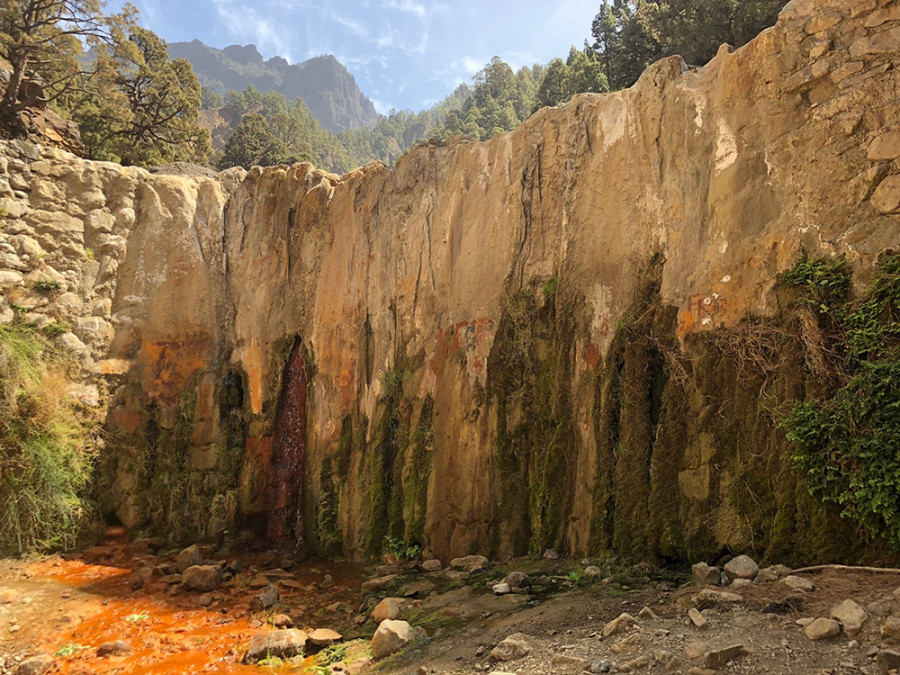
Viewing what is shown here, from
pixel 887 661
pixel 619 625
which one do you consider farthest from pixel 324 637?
pixel 887 661

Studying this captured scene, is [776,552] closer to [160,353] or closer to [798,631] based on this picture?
[798,631]

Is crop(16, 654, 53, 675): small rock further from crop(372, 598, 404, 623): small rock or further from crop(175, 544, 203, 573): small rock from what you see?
crop(372, 598, 404, 623): small rock

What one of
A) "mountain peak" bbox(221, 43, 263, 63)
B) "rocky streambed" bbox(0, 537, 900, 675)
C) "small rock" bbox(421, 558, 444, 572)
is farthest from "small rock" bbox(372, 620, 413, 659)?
"mountain peak" bbox(221, 43, 263, 63)

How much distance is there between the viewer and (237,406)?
10586 mm

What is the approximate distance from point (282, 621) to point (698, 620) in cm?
440

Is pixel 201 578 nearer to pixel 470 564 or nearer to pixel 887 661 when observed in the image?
pixel 470 564

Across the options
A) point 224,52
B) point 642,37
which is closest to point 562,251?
point 642,37

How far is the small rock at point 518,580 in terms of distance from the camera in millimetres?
5941

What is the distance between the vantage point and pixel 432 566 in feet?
24.7

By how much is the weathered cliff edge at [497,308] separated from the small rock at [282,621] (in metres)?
2.10

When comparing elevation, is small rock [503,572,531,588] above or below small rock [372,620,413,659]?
above

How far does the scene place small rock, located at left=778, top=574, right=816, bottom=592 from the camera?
436 cm

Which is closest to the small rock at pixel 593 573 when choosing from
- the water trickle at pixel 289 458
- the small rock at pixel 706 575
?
the small rock at pixel 706 575

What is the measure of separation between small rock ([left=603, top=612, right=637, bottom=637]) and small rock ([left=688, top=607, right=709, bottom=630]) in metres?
0.39
